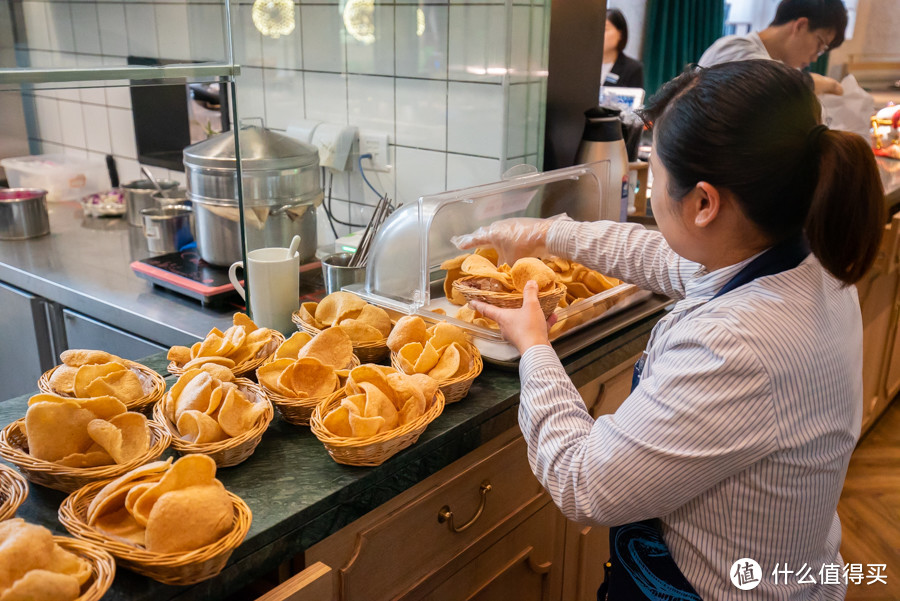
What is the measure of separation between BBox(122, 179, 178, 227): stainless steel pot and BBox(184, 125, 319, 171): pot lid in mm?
927

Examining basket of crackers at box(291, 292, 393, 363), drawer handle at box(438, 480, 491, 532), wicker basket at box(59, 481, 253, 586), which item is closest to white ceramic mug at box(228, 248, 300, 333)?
basket of crackers at box(291, 292, 393, 363)

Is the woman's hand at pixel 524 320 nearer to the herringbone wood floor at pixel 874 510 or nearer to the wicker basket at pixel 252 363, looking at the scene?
the wicker basket at pixel 252 363

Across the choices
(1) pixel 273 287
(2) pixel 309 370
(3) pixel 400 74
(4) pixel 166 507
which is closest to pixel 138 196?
(3) pixel 400 74

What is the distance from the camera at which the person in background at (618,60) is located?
394 centimetres

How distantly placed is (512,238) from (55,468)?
914 millimetres

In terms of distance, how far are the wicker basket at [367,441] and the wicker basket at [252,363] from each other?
0.17m

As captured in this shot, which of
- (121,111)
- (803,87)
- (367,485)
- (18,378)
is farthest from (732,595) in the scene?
(121,111)

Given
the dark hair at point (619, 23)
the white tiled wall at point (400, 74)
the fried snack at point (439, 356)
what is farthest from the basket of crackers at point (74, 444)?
the dark hair at point (619, 23)

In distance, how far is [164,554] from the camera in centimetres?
73

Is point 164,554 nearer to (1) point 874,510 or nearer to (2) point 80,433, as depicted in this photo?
(2) point 80,433

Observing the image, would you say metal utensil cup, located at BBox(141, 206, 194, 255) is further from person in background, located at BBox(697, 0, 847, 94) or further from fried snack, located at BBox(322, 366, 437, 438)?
person in background, located at BBox(697, 0, 847, 94)

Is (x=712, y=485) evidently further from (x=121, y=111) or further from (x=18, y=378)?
(x=121, y=111)

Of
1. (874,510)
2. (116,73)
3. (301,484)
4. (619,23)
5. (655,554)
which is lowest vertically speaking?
(874,510)

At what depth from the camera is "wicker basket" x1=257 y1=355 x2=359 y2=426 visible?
104cm
